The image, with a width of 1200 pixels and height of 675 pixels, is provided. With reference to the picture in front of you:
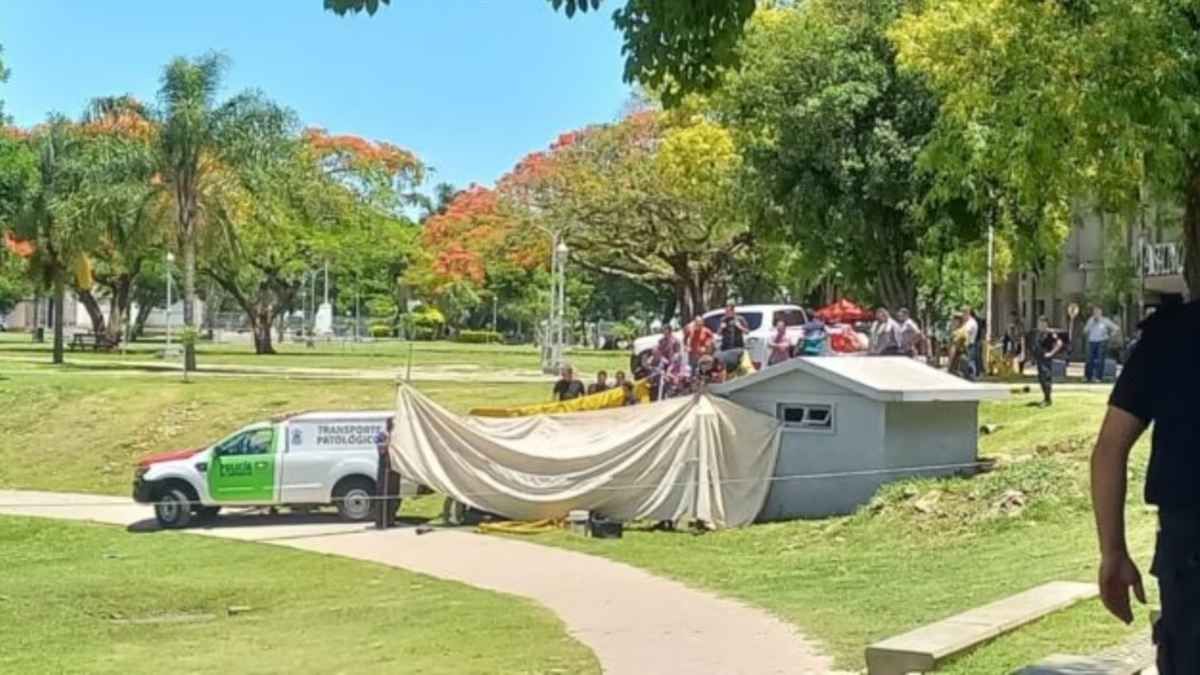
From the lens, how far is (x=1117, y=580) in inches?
163

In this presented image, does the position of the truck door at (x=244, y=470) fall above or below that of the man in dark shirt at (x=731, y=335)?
below

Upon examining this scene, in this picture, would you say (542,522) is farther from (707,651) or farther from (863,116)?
(863,116)

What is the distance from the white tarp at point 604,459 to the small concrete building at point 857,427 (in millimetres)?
358

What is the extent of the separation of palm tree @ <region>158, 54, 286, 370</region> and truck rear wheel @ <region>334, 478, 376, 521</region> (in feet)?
53.3

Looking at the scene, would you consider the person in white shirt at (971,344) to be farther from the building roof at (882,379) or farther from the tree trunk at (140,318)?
the tree trunk at (140,318)

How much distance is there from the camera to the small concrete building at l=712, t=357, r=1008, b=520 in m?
21.5

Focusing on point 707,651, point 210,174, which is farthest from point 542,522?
point 210,174

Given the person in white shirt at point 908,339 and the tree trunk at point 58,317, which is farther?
the tree trunk at point 58,317

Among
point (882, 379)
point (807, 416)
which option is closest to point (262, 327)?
point (807, 416)

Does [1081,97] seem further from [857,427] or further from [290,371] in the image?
[290,371]

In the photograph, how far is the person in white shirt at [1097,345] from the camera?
99.1ft

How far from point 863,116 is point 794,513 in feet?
44.3

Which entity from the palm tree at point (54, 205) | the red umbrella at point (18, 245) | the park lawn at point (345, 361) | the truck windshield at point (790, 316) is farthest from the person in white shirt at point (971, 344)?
the red umbrella at point (18, 245)

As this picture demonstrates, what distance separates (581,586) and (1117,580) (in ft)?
42.8
